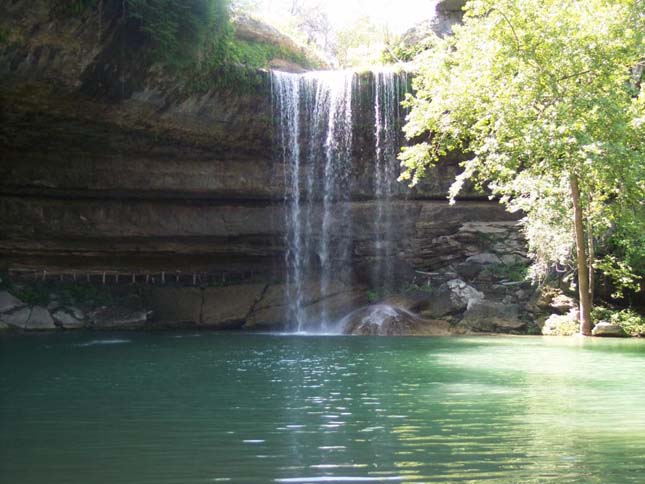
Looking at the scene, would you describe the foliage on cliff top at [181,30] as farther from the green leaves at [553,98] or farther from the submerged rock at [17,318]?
the submerged rock at [17,318]

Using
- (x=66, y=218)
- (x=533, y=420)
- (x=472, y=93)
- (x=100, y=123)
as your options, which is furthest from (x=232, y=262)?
(x=533, y=420)

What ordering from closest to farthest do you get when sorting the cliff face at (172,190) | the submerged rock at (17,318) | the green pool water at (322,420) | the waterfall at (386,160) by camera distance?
the green pool water at (322,420) < the cliff face at (172,190) < the submerged rock at (17,318) < the waterfall at (386,160)

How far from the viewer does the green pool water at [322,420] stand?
3.71m

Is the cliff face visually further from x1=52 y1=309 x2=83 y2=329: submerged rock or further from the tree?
the tree

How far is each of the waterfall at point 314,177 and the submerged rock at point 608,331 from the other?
26.9 ft

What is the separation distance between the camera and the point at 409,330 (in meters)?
18.3

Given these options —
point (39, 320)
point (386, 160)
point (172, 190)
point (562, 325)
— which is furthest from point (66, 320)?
point (562, 325)

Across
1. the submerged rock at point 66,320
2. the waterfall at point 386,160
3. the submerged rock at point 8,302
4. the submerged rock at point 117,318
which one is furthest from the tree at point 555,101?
the submerged rock at point 8,302

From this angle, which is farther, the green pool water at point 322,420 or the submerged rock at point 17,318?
the submerged rock at point 17,318

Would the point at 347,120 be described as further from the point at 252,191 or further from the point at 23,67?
the point at 23,67

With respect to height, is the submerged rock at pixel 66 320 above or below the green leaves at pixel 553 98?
below

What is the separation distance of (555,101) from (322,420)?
39.8 feet

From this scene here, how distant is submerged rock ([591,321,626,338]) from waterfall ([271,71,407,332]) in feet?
24.6

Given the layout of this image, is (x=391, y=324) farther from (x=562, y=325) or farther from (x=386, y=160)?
(x=386, y=160)
